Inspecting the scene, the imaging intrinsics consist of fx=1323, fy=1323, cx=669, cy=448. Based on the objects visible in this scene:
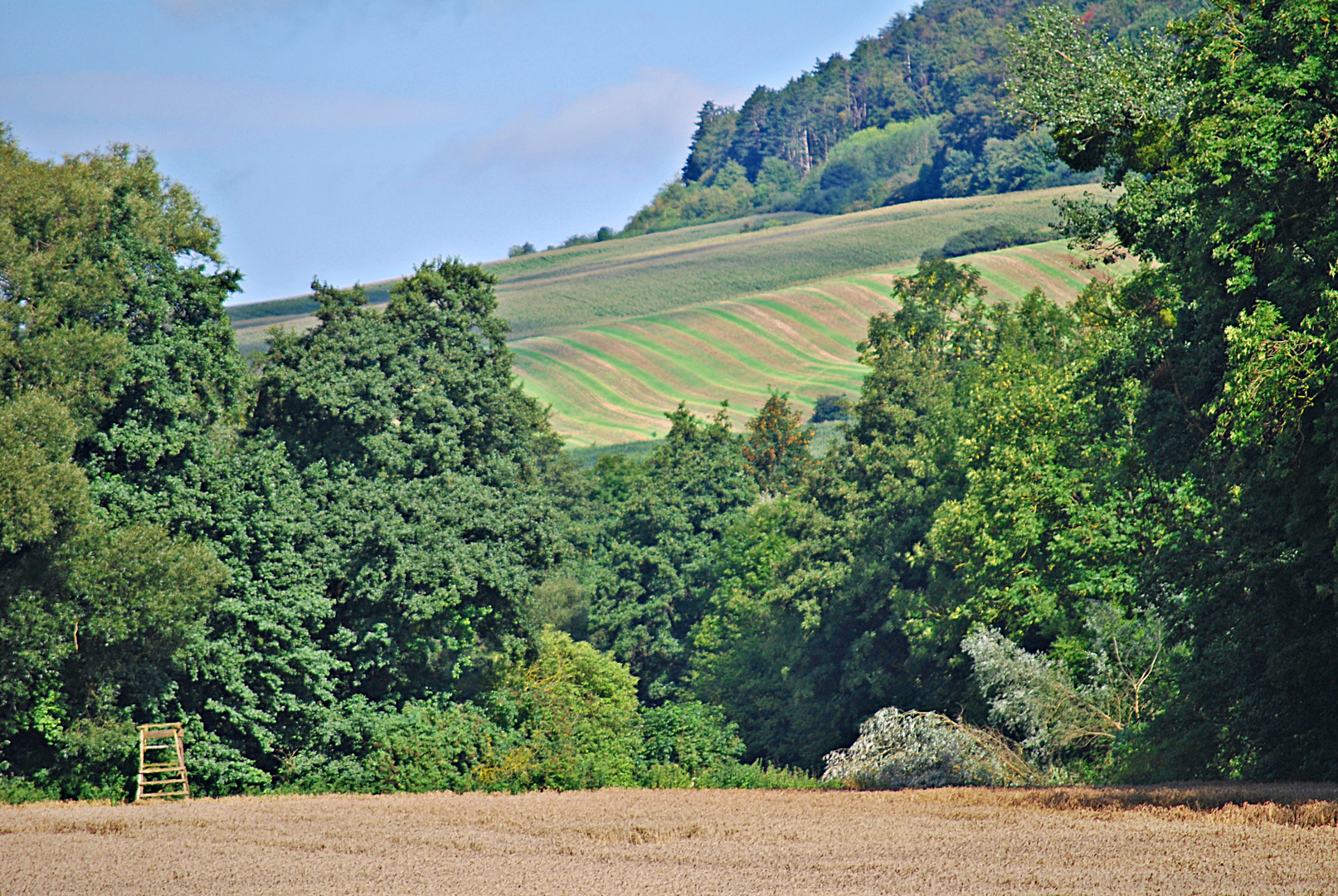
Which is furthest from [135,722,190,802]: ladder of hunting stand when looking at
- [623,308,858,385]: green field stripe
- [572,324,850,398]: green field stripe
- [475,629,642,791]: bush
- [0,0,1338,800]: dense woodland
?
[623,308,858,385]: green field stripe

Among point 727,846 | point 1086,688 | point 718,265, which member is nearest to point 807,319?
point 718,265

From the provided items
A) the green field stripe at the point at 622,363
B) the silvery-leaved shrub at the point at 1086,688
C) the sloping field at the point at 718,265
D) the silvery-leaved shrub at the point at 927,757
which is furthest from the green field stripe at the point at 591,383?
the silvery-leaved shrub at the point at 927,757

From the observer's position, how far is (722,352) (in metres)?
126

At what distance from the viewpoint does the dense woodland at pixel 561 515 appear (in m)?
20.4

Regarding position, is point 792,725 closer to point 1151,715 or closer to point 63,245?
point 1151,715

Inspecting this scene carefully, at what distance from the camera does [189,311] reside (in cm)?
3278

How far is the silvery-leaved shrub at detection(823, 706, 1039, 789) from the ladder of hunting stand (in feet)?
47.1

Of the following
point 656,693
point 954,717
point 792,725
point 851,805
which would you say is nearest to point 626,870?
point 851,805

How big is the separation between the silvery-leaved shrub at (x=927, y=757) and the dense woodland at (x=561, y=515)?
1.03 metres

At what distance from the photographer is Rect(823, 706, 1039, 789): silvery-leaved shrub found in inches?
1073

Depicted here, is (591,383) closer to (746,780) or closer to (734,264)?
(734,264)

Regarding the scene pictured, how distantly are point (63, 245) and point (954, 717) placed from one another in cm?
2760

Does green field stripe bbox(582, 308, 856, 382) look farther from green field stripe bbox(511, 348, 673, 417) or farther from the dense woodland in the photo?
the dense woodland

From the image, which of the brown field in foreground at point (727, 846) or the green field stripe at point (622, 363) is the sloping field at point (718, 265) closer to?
the green field stripe at point (622, 363)
